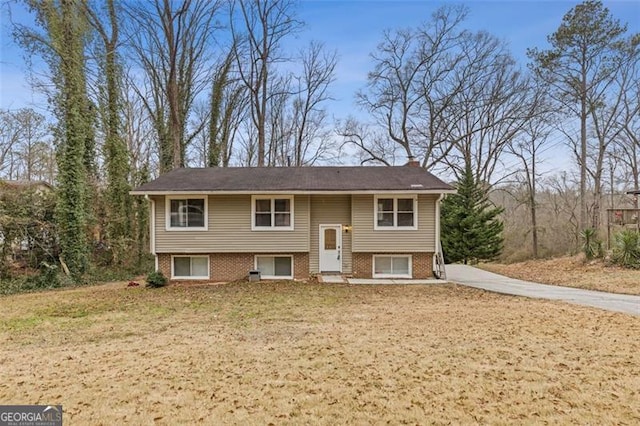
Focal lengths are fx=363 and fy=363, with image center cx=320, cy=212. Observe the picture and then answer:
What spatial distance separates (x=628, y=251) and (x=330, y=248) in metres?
11.3

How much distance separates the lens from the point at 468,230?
20984mm

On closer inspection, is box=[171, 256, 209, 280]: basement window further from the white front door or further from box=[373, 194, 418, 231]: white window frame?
box=[373, 194, 418, 231]: white window frame

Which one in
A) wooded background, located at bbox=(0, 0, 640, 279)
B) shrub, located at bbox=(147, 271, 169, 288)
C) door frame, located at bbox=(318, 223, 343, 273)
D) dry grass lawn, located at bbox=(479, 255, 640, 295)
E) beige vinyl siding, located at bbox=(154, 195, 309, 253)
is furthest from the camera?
wooded background, located at bbox=(0, 0, 640, 279)

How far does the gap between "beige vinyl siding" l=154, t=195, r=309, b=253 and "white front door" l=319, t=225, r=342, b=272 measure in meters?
0.80

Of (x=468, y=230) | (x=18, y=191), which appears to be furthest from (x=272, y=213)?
(x=468, y=230)

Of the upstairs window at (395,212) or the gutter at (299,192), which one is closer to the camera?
the gutter at (299,192)

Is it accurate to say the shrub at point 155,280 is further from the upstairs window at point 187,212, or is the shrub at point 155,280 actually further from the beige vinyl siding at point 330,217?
the beige vinyl siding at point 330,217

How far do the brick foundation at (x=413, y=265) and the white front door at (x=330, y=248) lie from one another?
0.67m

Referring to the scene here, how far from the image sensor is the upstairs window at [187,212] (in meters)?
12.7

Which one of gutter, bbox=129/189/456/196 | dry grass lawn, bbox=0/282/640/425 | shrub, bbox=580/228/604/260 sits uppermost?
gutter, bbox=129/189/456/196

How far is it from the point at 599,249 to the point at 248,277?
14476mm

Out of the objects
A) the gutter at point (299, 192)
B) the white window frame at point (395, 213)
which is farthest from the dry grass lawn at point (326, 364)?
the gutter at point (299, 192)

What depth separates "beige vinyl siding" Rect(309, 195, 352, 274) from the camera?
13234 mm

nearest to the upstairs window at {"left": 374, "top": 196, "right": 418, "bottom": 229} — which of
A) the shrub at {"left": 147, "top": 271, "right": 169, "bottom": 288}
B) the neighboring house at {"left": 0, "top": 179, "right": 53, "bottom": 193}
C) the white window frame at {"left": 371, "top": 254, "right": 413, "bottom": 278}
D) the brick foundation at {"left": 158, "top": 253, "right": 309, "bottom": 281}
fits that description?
the white window frame at {"left": 371, "top": 254, "right": 413, "bottom": 278}
